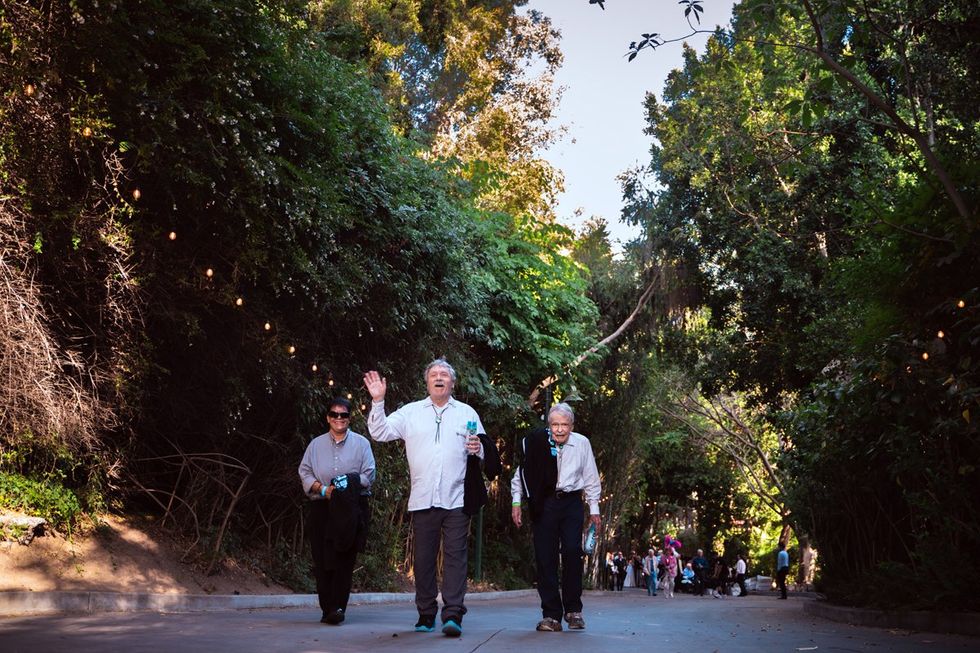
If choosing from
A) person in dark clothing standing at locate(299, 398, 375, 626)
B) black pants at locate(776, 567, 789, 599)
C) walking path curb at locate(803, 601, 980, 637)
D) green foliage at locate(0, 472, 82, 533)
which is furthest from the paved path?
black pants at locate(776, 567, 789, 599)

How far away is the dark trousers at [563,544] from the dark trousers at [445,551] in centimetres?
107

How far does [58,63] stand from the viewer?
9648mm

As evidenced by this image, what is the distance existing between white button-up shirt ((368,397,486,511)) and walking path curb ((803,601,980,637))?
17.1 ft

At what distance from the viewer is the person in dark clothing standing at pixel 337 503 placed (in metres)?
9.33

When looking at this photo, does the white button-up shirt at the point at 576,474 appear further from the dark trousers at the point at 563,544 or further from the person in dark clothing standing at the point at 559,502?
the dark trousers at the point at 563,544

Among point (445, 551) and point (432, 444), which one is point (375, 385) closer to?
point (432, 444)

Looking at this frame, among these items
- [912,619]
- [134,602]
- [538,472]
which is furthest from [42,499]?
[912,619]

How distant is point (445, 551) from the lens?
8.49m

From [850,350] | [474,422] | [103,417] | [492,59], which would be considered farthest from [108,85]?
[492,59]

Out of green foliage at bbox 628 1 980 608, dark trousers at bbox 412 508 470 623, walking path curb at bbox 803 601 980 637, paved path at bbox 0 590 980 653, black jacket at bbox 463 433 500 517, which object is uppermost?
green foliage at bbox 628 1 980 608

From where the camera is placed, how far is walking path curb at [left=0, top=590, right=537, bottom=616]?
354 inches

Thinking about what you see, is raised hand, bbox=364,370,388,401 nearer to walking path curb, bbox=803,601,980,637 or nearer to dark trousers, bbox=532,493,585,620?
dark trousers, bbox=532,493,585,620

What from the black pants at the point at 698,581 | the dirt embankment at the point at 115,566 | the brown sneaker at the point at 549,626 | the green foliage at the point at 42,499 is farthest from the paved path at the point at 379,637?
the black pants at the point at 698,581

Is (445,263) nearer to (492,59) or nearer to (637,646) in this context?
(637,646)
